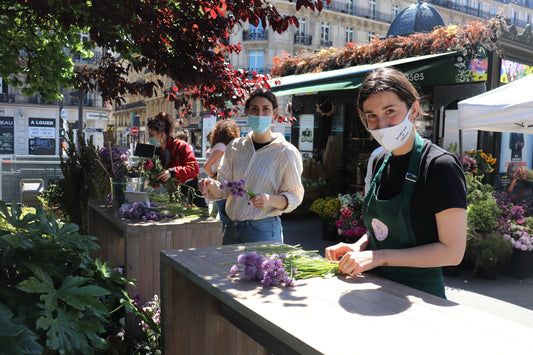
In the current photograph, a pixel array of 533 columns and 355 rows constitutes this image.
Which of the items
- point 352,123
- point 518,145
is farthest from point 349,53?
point 518,145

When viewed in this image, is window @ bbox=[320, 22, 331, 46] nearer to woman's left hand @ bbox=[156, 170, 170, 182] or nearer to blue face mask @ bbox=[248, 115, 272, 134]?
woman's left hand @ bbox=[156, 170, 170, 182]

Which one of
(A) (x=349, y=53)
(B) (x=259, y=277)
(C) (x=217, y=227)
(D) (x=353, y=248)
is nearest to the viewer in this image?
(B) (x=259, y=277)

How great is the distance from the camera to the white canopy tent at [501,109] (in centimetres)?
486

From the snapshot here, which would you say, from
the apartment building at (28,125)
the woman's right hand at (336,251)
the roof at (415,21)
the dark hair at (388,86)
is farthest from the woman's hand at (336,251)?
the apartment building at (28,125)

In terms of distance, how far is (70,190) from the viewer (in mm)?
5773

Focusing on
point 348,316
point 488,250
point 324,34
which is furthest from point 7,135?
point 348,316

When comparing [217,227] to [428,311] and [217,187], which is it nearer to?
[217,187]

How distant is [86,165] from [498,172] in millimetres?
6267

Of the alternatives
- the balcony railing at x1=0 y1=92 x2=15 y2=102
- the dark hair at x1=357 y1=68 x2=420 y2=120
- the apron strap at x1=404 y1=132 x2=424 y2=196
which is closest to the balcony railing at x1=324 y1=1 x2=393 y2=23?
the balcony railing at x1=0 y1=92 x2=15 y2=102

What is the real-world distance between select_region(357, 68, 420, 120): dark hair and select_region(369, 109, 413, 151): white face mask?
67 mm

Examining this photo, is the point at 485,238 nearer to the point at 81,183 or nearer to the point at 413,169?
the point at 413,169

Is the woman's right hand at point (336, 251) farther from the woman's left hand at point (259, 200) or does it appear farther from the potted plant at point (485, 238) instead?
the potted plant at point (485, 238)

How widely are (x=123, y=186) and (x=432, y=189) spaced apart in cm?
239

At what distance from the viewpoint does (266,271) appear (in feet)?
5.11
